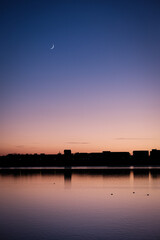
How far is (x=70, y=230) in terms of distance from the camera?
29.9 metres

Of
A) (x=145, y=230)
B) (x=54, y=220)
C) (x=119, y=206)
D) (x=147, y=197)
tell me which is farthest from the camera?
(x=147, y=197)

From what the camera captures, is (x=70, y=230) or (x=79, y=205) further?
(x=79, y=205)

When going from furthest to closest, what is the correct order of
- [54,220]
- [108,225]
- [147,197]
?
1. [147,197]
2. [54,220]
3. [108,225]

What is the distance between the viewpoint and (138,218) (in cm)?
3553

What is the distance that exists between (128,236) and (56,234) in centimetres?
626

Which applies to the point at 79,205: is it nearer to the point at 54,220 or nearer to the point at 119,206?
the point at 119,206

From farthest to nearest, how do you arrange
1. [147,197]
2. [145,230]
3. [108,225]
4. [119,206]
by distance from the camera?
[147,197], [119,206], [108,225], [145,230]

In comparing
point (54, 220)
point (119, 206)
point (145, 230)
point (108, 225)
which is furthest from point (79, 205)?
point (145, 230)

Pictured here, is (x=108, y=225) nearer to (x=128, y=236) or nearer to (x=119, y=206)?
(x=128, y=236)

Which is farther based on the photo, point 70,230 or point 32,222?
point 32,222

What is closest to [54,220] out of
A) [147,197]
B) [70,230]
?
[70,230]

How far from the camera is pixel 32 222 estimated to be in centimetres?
3356

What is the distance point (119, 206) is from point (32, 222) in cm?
1586

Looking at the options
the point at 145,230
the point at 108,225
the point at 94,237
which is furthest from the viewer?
the point at 108,225
